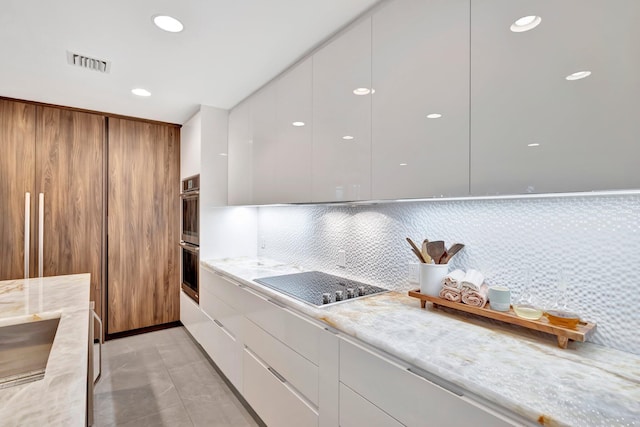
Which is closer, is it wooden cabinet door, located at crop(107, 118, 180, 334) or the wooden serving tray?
the wooden serving tray

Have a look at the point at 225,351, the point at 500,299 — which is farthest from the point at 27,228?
the point at 500,299

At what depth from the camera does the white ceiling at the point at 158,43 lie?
5.06ft

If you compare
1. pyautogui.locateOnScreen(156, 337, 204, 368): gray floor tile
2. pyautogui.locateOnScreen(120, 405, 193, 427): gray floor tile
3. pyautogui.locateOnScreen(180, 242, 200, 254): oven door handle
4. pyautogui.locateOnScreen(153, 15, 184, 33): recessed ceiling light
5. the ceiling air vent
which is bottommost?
pyautogui.locateOnScreen(120, 405, 193, 427): gray floor tile

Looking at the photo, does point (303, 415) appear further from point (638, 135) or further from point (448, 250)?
point (638, 135)

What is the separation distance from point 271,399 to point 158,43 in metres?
2.25

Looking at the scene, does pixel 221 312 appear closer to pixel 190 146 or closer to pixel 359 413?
pixel 359 413

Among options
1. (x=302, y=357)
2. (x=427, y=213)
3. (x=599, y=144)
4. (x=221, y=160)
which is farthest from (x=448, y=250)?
(x=221, y=160)

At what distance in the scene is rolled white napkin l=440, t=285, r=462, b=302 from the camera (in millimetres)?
1351

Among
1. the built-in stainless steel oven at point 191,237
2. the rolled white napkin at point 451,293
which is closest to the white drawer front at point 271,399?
the rolled white napkin at point 451,293

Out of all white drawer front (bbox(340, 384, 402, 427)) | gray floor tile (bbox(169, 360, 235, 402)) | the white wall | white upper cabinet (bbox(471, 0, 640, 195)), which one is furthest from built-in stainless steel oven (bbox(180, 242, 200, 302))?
white upper cabinet (bbox(471, 0, 640, 195))

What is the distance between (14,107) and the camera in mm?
2781

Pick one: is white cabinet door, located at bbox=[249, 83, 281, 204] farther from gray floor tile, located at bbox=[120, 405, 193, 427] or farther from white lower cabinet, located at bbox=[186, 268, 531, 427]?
gray floor tile, located at bbox=[120, 405, 193, 427]

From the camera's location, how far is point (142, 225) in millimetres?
3391

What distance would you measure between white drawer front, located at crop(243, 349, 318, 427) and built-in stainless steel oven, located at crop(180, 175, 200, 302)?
1.26 m
